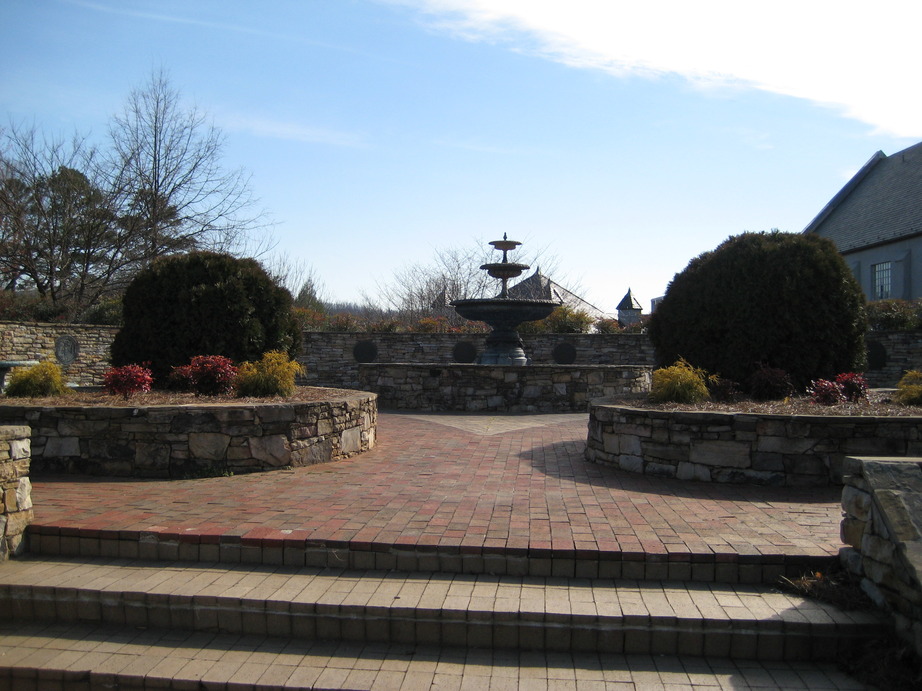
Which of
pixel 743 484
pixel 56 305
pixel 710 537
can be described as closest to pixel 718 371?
pixel 743 484

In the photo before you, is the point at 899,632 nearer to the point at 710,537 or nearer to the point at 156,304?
the point at 710,537

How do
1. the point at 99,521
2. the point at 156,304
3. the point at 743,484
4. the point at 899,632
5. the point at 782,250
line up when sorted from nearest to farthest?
1. the point at 899,632
2. the point at 99,521
3. the point at 743,484
4. the point at 782,250
5. the point at 156,304

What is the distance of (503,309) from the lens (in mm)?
14281

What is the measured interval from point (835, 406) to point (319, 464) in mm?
5376

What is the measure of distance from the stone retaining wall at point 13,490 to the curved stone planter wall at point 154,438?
1669mm

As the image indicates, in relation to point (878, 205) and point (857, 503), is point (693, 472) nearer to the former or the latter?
point (857, 503)

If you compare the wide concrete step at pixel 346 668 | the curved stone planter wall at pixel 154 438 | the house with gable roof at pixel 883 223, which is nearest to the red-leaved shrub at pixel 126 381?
the curved stone planter wall at pixel 154 438

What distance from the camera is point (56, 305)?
19062 mm

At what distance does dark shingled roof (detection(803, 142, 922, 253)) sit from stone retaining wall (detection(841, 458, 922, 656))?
90.7 feet

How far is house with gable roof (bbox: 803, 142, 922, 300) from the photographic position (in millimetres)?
27406

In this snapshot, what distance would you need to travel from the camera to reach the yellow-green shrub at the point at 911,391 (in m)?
6.86

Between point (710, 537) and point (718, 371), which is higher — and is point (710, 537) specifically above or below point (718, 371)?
below

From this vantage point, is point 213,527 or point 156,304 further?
point 156,304

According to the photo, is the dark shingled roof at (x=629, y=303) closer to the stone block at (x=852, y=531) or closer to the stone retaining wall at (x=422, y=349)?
the stone retaining wall at (x=422, y=349)
